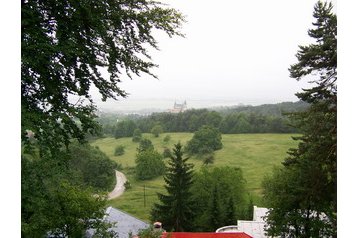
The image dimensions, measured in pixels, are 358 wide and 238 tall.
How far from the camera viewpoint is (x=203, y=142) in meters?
62.8

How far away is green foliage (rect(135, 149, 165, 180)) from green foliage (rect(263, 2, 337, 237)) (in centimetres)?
3972

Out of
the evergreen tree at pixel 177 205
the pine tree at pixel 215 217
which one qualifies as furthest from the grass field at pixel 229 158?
the evergreen tree at pixel 177 205

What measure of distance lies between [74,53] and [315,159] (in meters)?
7.90

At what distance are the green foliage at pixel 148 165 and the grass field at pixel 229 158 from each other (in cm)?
121

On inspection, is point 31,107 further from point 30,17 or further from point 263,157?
point 263,157

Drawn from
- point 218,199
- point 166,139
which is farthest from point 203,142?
point 218,199

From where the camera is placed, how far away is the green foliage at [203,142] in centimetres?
6231

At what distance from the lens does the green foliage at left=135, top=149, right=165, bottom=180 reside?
168 ft

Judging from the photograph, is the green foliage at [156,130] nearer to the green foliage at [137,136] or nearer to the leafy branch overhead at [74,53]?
the green foliage at [137,136]

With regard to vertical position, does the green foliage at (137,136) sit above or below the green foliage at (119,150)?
above

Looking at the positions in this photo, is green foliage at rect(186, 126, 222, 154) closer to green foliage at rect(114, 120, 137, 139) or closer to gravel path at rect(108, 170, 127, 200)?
gravel path at rect(108, 170, 127, 200)

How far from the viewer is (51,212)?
1005 cm

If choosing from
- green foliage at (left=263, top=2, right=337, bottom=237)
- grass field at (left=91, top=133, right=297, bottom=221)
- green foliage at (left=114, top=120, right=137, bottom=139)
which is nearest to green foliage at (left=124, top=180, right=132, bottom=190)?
grass field at (left=91, top=133, right=297, bottom=221)

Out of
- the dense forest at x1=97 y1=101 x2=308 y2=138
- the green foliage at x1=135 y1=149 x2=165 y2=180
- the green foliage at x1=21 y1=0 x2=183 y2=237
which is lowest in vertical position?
the green foliage at x1=135 y1=149 x2=165 y2=180
